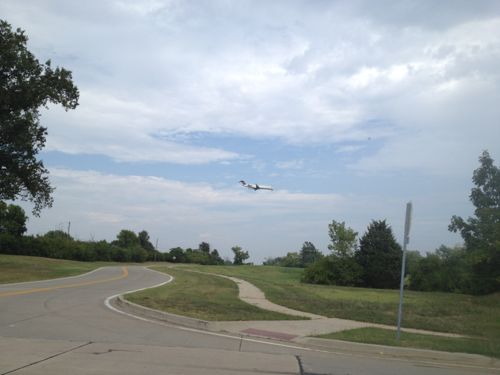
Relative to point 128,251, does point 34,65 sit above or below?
above

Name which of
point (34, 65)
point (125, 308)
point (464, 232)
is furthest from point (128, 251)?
point (125, 308)

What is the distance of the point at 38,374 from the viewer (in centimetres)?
691

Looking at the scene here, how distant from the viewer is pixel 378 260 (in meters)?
49.5

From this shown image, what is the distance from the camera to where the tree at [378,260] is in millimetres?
49500

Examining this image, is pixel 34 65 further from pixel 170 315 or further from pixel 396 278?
pixel 396 278

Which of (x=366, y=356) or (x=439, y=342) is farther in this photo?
(x=439, y=342)

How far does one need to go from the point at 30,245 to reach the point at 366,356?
70.2 meters

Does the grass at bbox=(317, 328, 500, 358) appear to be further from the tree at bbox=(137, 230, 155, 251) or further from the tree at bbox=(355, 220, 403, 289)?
the tree at bbox=(137, 230, 155, 251)

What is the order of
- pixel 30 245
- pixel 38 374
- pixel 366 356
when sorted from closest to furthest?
pixel 38 374
pixel 366 356
pixel 30 245

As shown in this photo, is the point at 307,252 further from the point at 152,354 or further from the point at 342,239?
the point at 152,354

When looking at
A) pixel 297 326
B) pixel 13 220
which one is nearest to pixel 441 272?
pixel 297 326

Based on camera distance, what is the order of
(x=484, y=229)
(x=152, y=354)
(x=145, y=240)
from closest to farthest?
(x=152, y=354)
(x=484, y=229)
(x=145, y=240)

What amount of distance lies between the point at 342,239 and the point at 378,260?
4235 millimetres

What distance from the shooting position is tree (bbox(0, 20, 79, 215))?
32.2 meters
